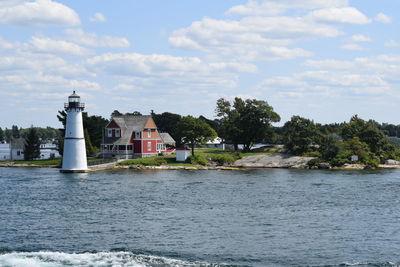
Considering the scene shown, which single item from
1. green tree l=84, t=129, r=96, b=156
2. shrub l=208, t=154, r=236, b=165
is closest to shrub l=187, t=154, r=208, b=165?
shrub l=208, t=154, r=236, b=165

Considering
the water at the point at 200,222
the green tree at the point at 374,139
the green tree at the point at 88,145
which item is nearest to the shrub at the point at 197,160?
the green tree at the point at 88,145

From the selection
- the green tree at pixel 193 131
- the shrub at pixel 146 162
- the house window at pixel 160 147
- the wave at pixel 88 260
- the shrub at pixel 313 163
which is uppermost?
the green tree at pixel 193 131

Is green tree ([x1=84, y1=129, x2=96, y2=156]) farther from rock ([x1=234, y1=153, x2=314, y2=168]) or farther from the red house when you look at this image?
rock ([x1=234, y1=153, x2=314, y2=168])

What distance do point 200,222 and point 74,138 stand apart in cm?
4002

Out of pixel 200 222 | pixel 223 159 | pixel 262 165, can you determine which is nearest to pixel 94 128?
pixel 223 159

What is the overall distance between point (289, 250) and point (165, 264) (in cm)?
697

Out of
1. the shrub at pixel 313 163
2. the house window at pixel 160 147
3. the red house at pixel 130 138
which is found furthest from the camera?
the house window at pixel 160 147

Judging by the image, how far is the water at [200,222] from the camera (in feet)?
90.5

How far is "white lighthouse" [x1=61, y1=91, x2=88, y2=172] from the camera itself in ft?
239

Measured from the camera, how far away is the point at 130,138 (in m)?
91.9

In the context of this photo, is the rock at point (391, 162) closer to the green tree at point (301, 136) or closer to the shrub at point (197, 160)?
the green tree at point (301, 136)

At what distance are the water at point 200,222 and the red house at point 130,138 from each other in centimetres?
2838

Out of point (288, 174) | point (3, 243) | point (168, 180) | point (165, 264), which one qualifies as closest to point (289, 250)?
point (165, 264)

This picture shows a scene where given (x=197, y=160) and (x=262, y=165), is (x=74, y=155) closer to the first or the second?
(x=197, y=160)
